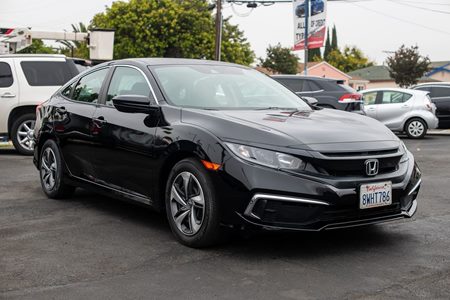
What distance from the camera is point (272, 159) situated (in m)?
4.67

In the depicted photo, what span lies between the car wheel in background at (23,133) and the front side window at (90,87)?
5.38 m

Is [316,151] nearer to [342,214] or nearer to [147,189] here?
[342,214]

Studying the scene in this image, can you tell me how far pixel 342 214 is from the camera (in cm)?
471

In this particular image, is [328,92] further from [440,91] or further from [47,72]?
[47,72]

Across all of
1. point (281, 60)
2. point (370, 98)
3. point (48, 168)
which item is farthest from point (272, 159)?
point (281, 60)

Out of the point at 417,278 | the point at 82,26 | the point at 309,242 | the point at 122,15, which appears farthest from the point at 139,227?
the point at 82,26

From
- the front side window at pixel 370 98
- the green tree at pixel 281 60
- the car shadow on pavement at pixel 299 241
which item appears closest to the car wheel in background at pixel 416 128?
the front side window at pixel 370 98

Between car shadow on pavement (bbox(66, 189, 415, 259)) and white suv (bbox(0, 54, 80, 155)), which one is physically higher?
white suv (bbox(0, 54, 80, 155))

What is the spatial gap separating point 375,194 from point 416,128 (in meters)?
13.8

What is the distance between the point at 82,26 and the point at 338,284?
5724 cm

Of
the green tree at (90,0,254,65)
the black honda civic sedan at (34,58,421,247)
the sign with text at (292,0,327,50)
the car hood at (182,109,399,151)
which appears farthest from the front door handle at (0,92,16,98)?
the green tree at (90,0,254,65)

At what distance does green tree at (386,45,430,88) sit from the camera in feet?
194

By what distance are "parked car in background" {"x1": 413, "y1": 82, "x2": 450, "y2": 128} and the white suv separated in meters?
11.6

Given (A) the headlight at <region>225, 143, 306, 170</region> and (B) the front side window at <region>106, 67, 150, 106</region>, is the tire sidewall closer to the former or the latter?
(B) the front side window at <region>106, 67, 150, 106</region>
